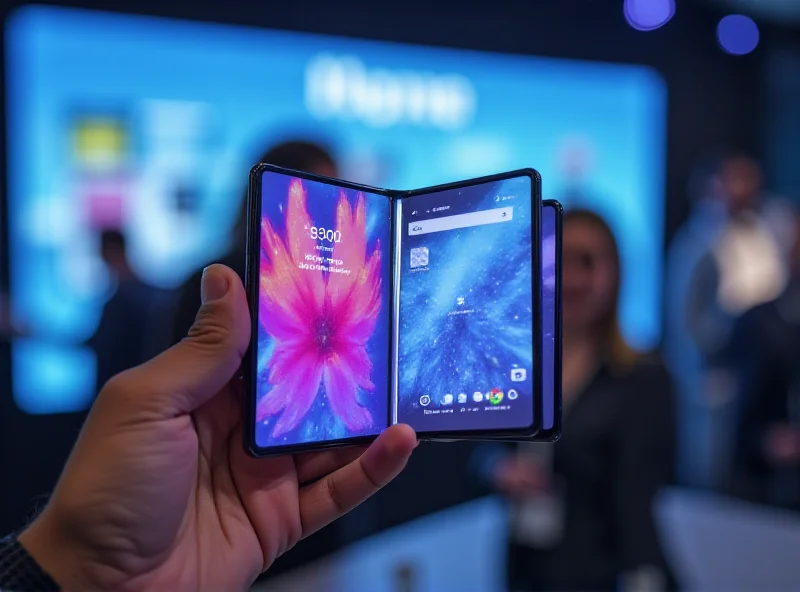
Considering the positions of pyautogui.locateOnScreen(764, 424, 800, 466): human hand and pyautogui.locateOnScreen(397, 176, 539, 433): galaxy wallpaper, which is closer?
pyautogui.locateOnScreen(397, 176, 539, 433): galaxy wallpaper

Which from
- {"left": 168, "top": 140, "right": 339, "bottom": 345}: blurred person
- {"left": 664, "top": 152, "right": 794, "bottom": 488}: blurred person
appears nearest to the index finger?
{"left": 168, "top": 140, "right": 339, "bottom": 345}: blurred person

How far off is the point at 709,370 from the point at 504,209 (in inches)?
161

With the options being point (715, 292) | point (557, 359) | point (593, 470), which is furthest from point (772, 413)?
point (557, 359)

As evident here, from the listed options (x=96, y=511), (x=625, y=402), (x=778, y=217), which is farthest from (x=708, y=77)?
(x=96, y=511)

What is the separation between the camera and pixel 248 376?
0.90 metres

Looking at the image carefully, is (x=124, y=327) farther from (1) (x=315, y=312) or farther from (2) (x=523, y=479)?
(1) (x=315, y=312)

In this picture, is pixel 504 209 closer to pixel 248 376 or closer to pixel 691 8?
pixel 248 376

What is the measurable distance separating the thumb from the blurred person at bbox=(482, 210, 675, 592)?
3.56 feet

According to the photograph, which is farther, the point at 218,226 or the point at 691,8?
the point at 691,8

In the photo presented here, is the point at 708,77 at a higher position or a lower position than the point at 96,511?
higher

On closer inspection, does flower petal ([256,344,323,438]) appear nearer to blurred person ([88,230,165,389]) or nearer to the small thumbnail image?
the small thumbnail image

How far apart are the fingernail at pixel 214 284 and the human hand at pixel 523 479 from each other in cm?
124

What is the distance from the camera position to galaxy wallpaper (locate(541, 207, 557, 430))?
3.11 ft

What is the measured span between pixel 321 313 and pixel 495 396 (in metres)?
0.23
